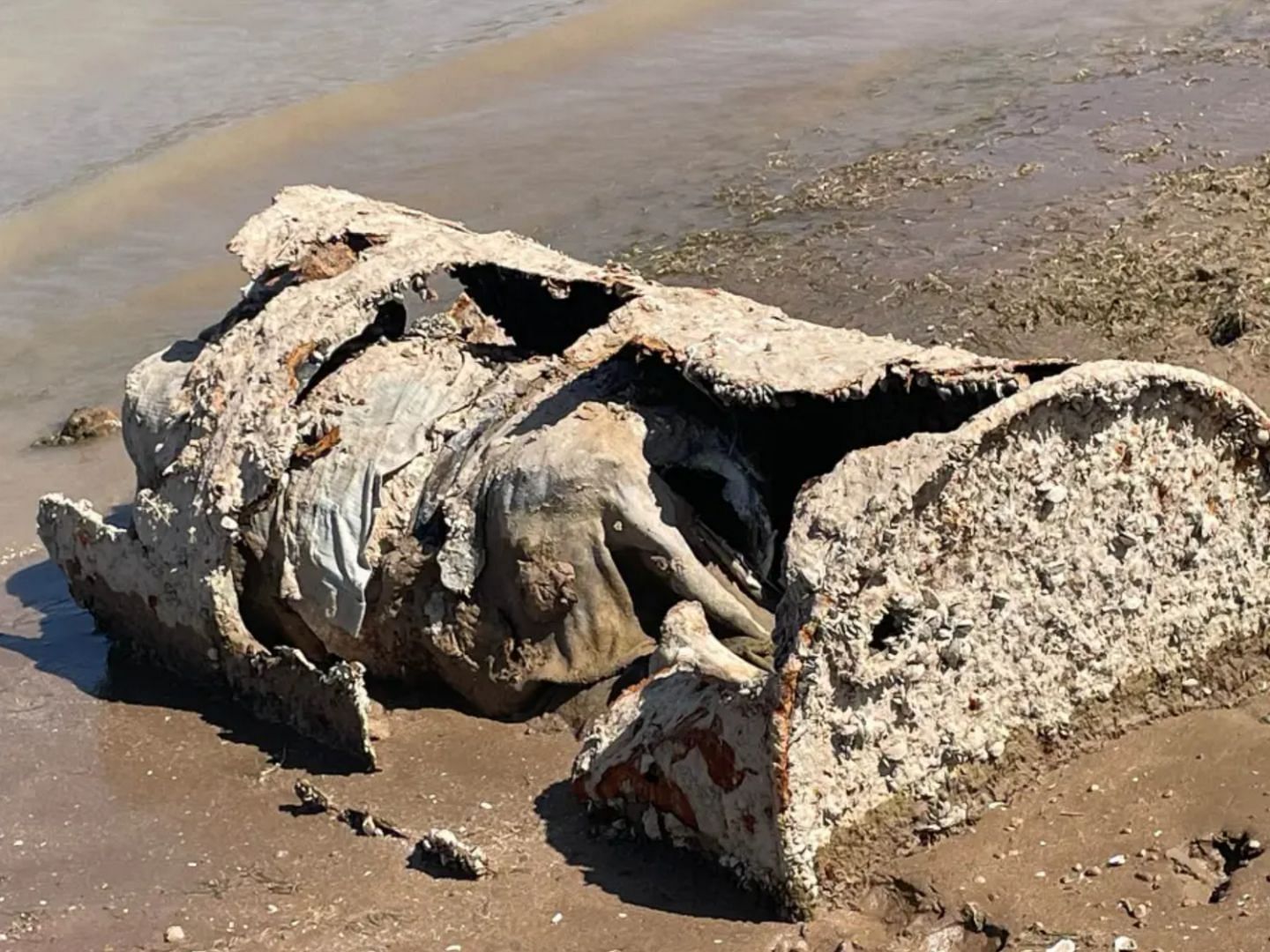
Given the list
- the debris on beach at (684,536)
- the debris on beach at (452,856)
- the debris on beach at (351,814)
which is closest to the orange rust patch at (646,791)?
the debris on beach at (684,536)

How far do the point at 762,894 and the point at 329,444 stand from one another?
2.03m

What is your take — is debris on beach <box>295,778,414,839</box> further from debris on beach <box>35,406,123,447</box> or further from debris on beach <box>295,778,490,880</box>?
debris on beach <box>35,406,123,447</box>

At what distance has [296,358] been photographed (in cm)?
575

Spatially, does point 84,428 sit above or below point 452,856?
above

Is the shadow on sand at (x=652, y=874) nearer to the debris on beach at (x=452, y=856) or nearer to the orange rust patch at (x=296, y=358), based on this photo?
the debris on beach at (x=452, y=856)

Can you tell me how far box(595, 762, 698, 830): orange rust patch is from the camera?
4.51 metres

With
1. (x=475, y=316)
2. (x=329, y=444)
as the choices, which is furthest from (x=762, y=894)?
(x=475, y=316)

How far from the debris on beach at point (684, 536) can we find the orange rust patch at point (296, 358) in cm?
1

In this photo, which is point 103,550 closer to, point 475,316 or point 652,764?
point 475,316

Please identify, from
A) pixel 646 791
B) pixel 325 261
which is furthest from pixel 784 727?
pixel 325 261

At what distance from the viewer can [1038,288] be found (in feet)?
26.2

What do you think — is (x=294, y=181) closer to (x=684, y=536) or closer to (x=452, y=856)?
(x=684, y=536)

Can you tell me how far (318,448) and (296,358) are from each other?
0.94 ft

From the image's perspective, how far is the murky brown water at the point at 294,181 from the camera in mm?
4977
